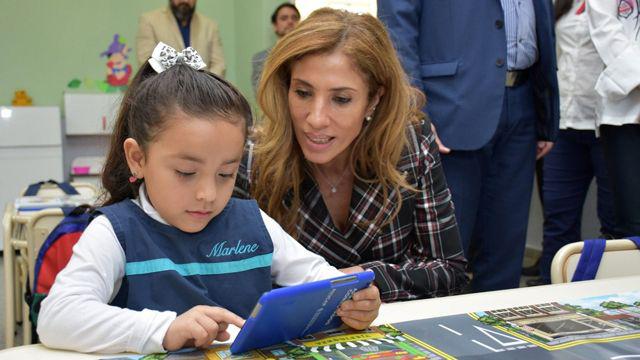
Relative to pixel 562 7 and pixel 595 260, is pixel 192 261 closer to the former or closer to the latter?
pixel 595 260

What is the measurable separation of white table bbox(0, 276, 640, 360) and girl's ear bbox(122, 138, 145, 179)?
32 cm

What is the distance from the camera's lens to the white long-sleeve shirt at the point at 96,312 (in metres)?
0.84

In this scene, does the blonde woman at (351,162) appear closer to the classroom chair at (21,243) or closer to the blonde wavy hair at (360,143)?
the blonde wavy hair at (360,143)

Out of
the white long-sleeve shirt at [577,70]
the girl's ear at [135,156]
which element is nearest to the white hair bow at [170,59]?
the girl's ear at [135,156]

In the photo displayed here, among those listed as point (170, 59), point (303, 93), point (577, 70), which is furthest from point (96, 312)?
point (577, 70)

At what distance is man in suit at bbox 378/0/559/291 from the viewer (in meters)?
2.13

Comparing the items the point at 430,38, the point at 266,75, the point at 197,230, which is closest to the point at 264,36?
the point at 430,38

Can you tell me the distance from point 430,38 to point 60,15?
465 cm

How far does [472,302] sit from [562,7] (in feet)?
7.36

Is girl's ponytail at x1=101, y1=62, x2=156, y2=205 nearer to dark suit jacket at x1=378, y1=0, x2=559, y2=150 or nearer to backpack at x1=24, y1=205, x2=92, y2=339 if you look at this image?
backpack at x1=24, y1=205, x2=92, y2=339

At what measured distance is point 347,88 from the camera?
1408 millimetres

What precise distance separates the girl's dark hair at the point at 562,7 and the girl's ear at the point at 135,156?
2.40 metres

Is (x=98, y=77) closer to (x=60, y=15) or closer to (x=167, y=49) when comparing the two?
(x=60, y=15)

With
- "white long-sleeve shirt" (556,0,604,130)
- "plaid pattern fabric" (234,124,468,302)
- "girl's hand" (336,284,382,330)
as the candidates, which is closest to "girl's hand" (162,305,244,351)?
"girl's hand" (336,284,382,330)
